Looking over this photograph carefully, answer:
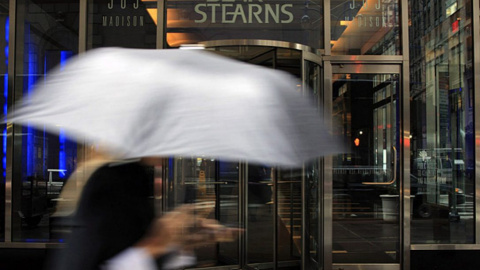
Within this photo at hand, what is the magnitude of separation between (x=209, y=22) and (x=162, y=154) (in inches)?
186

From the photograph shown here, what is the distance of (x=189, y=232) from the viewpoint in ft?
6.32

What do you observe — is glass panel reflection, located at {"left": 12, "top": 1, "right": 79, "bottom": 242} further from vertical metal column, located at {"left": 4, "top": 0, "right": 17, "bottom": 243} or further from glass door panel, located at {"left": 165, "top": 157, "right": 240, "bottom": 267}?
glass door panel, located at {"left": 165, "top": 157, "right": 240, "bottom": 267}

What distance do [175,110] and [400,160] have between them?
15.5ft

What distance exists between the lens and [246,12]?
19.1 feet

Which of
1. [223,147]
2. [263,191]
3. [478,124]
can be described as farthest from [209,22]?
[223,147]

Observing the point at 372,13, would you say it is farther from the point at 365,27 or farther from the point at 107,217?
the point at 107,217

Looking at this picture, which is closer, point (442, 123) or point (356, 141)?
point (442, 123)

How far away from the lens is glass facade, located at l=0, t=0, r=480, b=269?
18.2 feet

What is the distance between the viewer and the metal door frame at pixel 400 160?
5.52 meters

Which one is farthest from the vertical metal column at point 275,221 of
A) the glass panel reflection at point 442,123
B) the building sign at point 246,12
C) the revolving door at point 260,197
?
the building sign at point 246,12

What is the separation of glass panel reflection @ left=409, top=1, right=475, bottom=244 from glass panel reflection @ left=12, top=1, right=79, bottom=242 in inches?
161

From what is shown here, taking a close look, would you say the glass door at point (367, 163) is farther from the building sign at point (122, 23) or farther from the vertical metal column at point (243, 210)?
the building sign at point (122, 23)

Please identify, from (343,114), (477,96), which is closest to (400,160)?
(343,114)

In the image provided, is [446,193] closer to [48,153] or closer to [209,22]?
[209,22]
